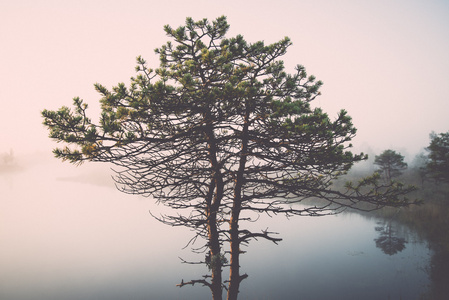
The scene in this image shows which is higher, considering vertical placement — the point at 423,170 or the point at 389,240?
the point at 423,170

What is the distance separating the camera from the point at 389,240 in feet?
67.0

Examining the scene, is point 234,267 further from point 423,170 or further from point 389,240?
point 423,170

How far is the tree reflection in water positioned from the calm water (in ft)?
0.24

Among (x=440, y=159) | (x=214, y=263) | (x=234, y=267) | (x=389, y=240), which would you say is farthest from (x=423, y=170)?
(x=214, y=263)

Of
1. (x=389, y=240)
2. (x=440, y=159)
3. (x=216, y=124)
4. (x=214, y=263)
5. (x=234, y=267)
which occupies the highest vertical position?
(x=440, y=159)

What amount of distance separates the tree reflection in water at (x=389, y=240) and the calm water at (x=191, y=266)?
7 centimetres

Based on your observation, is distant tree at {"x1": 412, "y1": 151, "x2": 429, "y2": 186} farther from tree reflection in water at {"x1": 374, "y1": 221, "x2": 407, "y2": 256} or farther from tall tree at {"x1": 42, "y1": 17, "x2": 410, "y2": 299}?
tall tree at {"x1": 42, "y1": 17, "x2": 410, "y2": 299}

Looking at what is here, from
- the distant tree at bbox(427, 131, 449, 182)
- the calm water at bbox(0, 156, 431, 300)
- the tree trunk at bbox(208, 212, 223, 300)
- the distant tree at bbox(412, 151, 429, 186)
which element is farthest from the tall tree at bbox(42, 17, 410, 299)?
the distant tree at bbox(412, 151, 429, 186)

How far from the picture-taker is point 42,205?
1868 inches

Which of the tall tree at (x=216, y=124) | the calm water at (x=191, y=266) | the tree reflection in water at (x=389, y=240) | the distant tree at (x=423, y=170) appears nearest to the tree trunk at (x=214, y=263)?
the tall tree at (x=216, y=124)

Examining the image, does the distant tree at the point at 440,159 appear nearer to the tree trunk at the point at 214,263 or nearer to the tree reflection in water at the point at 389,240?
the tree reflection in water at the point at 389,240

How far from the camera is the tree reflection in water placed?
1861cm

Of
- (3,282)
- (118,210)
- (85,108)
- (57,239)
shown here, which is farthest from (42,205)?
(85,108)

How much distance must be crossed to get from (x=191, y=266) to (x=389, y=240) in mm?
18736
